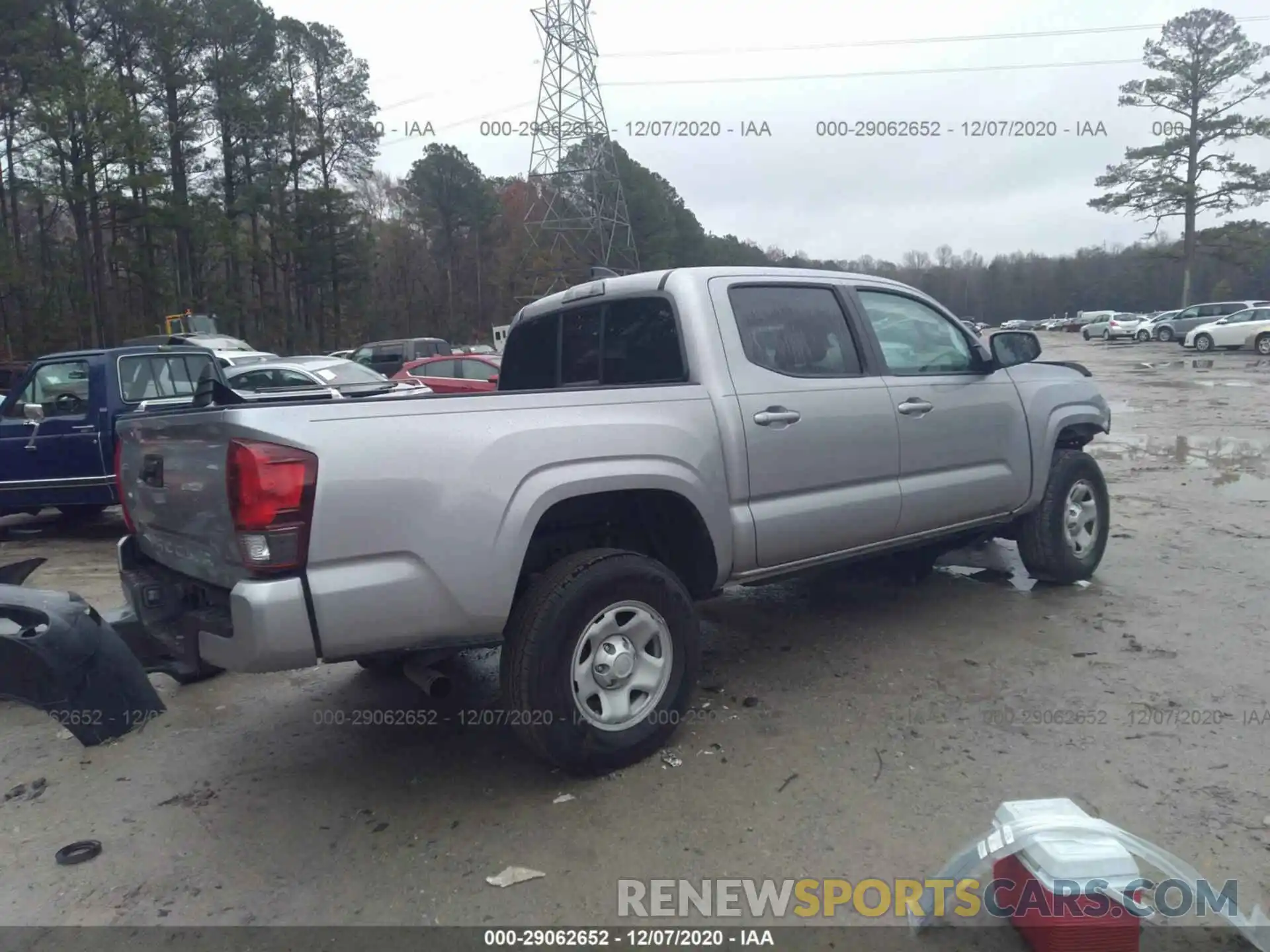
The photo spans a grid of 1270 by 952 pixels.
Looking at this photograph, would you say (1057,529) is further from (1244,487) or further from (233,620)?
(1244,487)

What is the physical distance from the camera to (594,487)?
3.32 meters

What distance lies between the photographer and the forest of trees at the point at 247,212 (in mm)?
28219

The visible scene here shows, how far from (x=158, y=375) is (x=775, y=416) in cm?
691

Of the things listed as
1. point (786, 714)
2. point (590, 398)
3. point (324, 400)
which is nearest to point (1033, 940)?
point (786, 714)

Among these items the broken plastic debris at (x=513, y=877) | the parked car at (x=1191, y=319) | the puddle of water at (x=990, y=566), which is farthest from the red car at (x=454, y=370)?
the parked car at (x=1191, y=319)

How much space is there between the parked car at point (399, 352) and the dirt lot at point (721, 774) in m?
23.5

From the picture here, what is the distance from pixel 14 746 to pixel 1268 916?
478cm

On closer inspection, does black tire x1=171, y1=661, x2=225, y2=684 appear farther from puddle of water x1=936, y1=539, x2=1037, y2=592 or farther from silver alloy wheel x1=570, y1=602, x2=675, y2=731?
puddle of water x1=936, y1=539, x2=1037, y2=592

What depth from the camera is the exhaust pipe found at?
337 centimetres

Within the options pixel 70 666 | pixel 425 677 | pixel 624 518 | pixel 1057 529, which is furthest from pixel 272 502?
pixel 1057 529

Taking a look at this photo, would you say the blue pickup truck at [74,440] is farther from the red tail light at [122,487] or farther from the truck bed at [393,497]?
the truck bed at [393,497]

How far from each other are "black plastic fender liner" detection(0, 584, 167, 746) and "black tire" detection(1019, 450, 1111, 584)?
15.4ft

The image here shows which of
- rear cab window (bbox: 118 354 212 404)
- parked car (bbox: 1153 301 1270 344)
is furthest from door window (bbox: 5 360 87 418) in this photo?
parked car (bbox: 1153 301 1270 344)

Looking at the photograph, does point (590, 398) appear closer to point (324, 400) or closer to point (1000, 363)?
point (324, 400)
